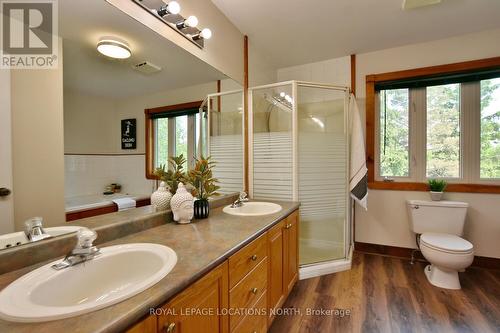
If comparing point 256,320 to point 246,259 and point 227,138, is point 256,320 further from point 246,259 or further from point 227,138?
point 227,138

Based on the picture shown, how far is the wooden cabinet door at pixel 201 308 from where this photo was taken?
0.69 m

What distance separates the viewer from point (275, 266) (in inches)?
59.9

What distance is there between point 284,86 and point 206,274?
194 cm

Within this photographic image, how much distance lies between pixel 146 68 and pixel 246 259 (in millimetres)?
1210

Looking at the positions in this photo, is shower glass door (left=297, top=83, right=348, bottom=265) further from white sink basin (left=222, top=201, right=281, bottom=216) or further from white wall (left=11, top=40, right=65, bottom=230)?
white wall (left=11, top=40, right=65, bottom=230)

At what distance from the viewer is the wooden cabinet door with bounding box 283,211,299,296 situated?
1719 millimetres

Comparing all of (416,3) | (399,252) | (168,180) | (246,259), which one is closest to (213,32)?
(168,180)

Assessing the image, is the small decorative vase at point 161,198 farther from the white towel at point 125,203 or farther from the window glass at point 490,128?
the window glass at point 490,128

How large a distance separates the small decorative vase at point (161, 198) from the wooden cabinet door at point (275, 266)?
0.66 metres

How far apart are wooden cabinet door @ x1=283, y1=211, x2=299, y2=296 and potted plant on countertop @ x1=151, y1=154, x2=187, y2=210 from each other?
2.79 feet

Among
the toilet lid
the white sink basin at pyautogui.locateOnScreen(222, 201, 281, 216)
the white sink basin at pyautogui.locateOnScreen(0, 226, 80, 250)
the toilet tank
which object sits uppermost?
the white sink basin at pyautogui.locateOnScreen(0, 226, 80, 250)

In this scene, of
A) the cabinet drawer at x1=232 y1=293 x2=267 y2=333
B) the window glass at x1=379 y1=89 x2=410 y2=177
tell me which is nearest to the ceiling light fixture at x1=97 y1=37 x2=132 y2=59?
the cabinet drawer at x1=232 y1=293 x2=267 y2=333

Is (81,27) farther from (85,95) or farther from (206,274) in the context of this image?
(206,274)

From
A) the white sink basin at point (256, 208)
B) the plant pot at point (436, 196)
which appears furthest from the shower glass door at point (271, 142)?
the plant pot at point (436, 196)
